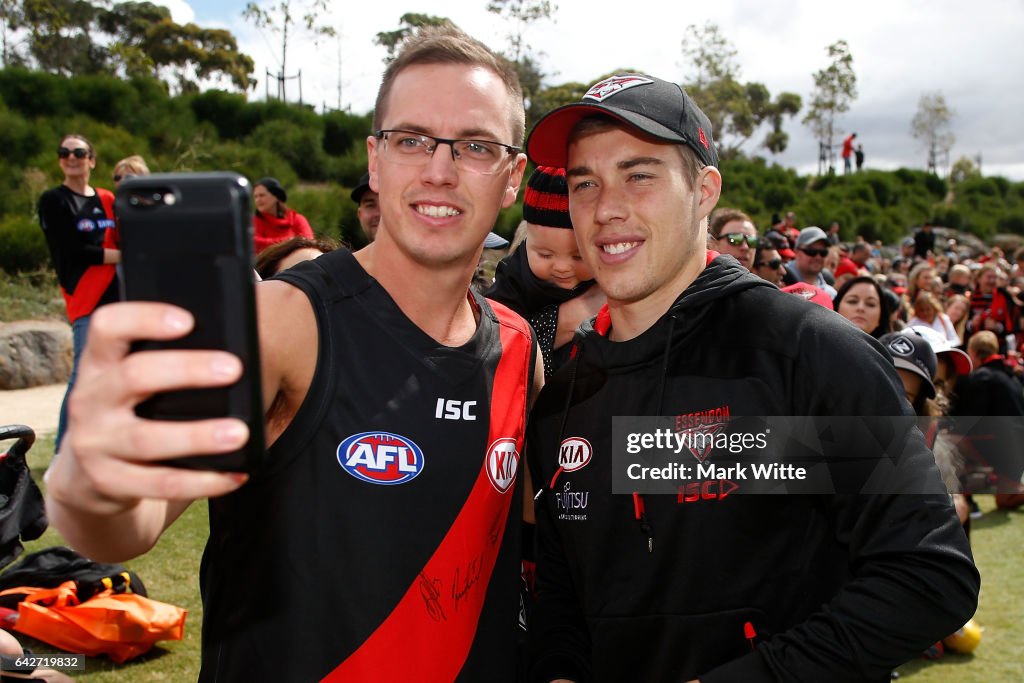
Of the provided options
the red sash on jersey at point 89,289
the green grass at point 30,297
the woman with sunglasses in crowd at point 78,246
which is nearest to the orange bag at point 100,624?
the woman with sunglasses in crowd at point 78,246

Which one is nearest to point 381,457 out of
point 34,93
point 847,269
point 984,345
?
point 984,345

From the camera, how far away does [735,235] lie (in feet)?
21.2

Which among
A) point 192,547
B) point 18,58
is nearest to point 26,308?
point 192,547

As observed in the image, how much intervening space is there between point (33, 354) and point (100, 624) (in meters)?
8.35

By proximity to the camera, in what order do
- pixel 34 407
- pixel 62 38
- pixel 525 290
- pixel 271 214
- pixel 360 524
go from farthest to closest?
pixel 62 38 → pixel 34 407 → pixel 271 214 → pixel 525 290 → pixel 360 524

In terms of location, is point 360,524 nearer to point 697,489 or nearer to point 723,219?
point 697,489

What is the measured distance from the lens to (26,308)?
522 inches

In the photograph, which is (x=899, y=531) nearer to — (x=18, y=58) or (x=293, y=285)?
(x=293, y=285)

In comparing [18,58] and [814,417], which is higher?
[18,58]

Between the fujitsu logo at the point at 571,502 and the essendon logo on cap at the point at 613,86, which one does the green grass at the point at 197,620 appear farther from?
the essendon logo on cap at the point at 613,86

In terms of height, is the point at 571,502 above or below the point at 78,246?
below

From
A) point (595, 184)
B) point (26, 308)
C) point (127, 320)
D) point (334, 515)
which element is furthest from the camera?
point (26, 308)

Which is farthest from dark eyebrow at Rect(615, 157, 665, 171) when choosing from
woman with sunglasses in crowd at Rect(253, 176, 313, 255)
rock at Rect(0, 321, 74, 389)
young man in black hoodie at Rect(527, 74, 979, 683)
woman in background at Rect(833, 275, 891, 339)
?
rock at Rect(0, 321, 74, 389)

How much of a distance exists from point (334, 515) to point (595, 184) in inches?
44.5
